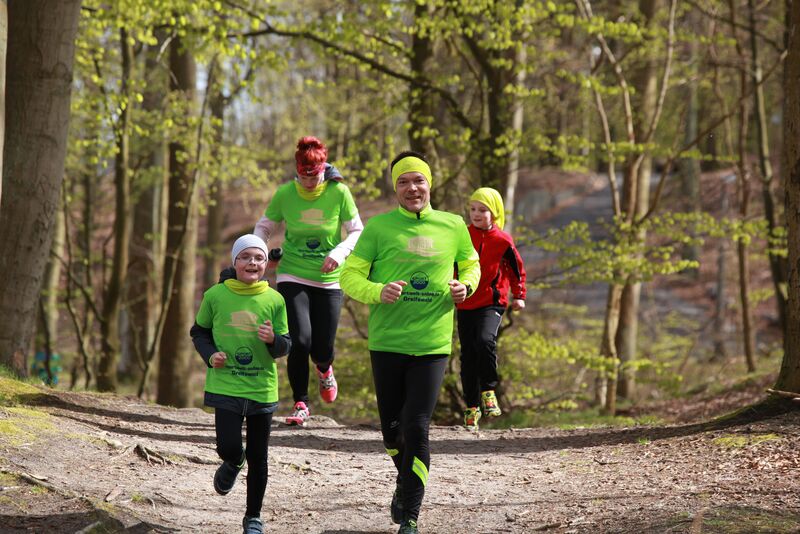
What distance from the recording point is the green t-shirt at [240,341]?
206 inches

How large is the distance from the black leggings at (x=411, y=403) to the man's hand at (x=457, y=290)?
38 cm

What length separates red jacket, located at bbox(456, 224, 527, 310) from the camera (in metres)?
7.64

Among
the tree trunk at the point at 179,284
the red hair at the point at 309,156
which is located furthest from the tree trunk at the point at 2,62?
the tree trunk at the point at 179,284

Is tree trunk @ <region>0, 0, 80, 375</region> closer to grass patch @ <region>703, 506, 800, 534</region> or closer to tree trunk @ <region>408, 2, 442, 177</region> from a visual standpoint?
tree trunk @ <region>408, 2, 442, 177</region>

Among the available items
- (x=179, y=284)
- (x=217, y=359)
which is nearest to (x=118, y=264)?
(x=179, y=284)

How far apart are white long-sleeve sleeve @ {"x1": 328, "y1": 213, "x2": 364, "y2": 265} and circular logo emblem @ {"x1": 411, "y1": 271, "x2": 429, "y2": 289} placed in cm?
197

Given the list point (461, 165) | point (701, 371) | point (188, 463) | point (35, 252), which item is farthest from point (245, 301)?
point (701, 371)

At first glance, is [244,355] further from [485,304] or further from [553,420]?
[553,420]

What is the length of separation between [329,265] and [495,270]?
138cm

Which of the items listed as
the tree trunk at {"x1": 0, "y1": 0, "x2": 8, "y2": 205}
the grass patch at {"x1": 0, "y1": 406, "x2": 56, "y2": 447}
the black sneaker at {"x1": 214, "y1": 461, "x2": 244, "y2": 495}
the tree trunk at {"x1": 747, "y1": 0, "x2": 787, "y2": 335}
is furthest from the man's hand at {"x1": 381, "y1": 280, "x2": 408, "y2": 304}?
the tree trunk at {"x1": 747, "y1": 0, "x2": 787, "y2": 335}

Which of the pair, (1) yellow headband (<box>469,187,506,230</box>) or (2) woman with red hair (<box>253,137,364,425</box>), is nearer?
(2) woman with red hair (<box>253,137,364,425</box>)

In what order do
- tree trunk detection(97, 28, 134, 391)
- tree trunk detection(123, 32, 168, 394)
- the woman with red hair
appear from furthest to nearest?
1. tree trunk detection(123, 32, 168, 394)
2. tree trunk detection(97, 28, 134, 391)
3. the woman with red hair

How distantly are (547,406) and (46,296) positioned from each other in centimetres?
1071

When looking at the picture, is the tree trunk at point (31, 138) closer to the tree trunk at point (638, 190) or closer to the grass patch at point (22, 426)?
the grass patch at point (22, 426)
